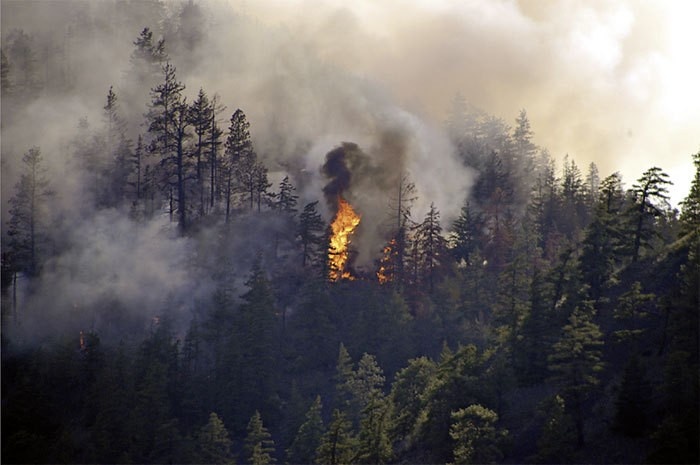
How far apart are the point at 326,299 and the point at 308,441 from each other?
21.8 meters

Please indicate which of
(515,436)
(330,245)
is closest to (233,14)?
(330,245)

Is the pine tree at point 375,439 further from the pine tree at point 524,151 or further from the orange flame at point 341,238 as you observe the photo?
the pine tree at point 524,151

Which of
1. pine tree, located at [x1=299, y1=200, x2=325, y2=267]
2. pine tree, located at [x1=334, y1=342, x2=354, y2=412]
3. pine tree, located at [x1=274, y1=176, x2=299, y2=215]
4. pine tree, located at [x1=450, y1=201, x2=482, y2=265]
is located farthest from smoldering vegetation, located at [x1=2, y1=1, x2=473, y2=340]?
pine tree, located at [x1=334, y1=342, x2=354, y2=412]

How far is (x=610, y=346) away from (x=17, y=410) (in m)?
47.2

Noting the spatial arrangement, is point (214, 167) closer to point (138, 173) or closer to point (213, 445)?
point (138, 173)

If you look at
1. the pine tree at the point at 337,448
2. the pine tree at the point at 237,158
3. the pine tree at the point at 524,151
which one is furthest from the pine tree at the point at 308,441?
the pine tree at the point at 524,151

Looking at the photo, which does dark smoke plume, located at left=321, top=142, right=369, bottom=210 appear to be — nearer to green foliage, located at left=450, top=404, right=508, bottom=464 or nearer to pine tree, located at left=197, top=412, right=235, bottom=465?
pine tree, located at left=197, top=412, right=235, bottom=465

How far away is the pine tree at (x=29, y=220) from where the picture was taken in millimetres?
89250

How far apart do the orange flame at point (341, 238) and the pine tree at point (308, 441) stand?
2579 centimetres

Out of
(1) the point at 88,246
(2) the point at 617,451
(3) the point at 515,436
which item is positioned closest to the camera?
(2) the point at 617,451

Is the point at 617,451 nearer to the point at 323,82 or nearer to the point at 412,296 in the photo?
the point at 412,296

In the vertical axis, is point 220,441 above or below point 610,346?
below

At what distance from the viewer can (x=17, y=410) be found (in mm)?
67062

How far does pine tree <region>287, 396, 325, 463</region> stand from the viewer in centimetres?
6391
